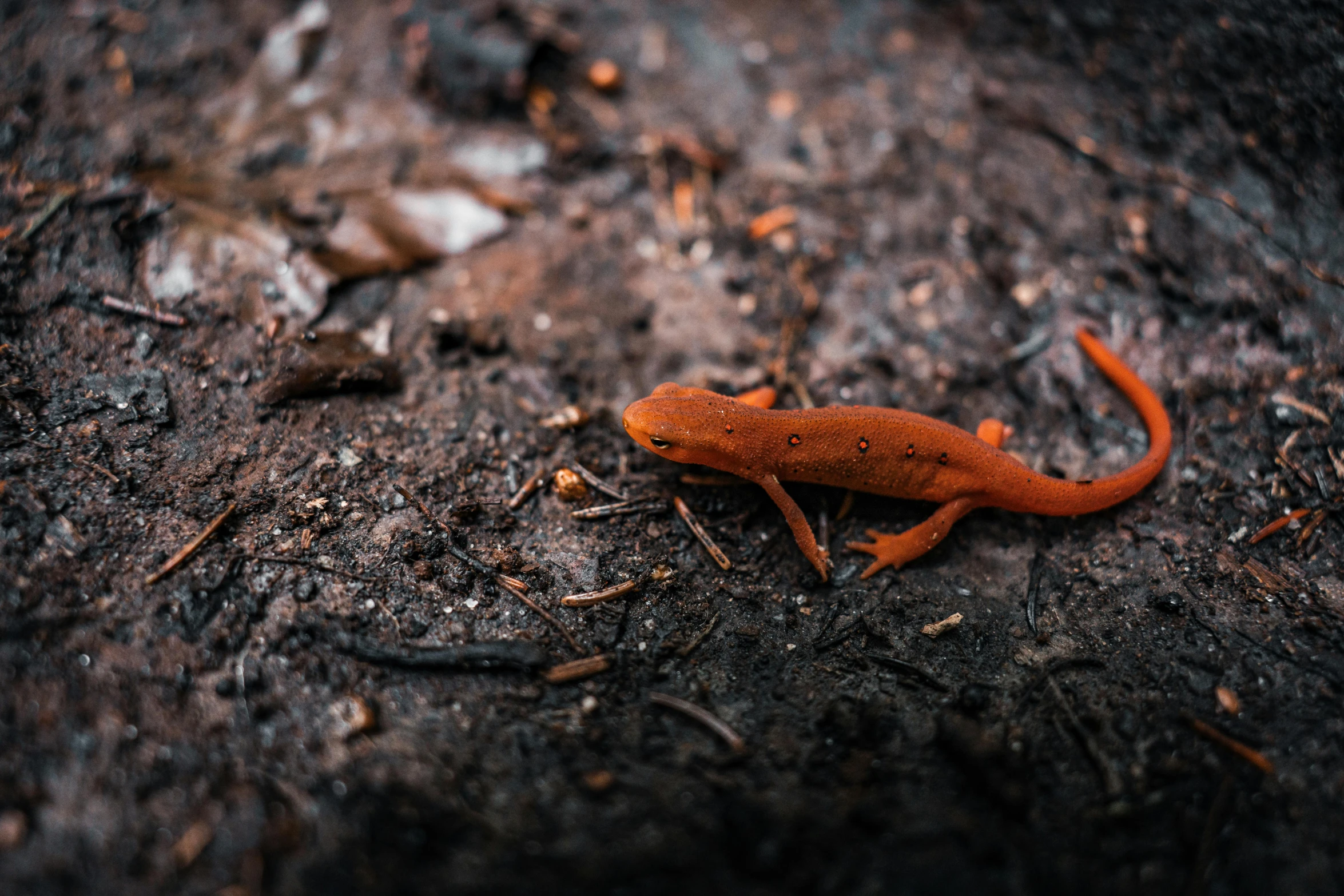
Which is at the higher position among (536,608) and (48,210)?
(48,210)

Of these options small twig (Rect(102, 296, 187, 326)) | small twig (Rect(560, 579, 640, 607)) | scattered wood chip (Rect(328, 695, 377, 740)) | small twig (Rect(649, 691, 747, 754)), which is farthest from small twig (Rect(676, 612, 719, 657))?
small twig (Rect(102, 296, 187, 326))

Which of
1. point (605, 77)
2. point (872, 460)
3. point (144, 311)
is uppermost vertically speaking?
point (605, 77)

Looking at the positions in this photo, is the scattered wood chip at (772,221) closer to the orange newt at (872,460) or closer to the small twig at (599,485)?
the orange newt at (872,460)

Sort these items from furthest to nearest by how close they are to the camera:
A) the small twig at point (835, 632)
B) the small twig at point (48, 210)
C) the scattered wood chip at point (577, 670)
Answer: the small twig at point (48, 210)
the small twig at point (835, 632)
the scattered wood chip at point (577, 670)

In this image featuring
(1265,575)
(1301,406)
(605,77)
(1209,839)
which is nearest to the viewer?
(1209,839)

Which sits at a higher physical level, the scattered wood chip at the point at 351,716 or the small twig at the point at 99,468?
the small twig at the point at 99,468

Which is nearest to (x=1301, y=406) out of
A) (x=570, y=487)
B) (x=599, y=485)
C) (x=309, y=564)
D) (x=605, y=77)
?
(x=599, y=485)

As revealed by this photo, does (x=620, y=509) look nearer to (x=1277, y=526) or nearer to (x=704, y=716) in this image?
(x=704, y=716)

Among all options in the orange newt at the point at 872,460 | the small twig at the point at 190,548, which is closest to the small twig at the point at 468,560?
the small twig at the point at 190,548
